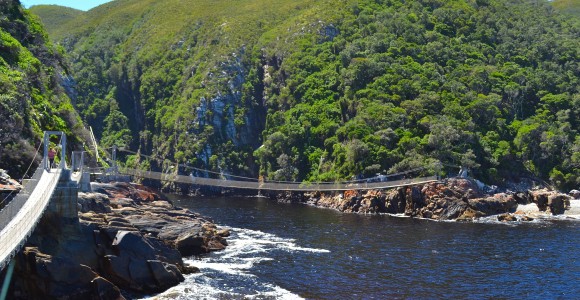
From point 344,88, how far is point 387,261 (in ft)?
182

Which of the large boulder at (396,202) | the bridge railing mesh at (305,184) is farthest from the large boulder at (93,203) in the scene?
the large boulder at (396,202)

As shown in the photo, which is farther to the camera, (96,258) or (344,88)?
(344,88)

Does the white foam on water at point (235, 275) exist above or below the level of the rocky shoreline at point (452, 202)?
below

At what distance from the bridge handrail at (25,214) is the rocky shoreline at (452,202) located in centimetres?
4141

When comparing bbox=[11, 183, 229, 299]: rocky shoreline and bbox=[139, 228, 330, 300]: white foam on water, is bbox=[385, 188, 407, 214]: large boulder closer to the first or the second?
bbox=[139, 228, 330, 300]: white foam on water

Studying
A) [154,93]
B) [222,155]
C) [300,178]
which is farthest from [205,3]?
[300,178]

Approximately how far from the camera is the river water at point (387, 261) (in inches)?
1368

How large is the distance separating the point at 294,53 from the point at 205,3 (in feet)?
147

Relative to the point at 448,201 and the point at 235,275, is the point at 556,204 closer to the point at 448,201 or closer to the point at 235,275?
the point at 448,201

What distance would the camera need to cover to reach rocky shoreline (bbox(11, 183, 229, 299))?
96.8 ft

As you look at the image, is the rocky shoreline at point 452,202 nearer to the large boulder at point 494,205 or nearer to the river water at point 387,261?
the large boulder at point 494,205

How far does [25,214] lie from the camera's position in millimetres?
27625

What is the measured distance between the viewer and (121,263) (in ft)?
108

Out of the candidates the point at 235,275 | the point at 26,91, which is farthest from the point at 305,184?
the point at 235,275
